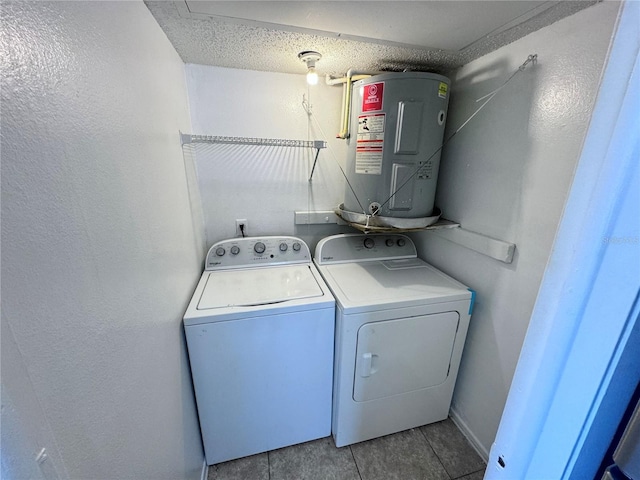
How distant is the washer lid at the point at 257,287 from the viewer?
129 cm

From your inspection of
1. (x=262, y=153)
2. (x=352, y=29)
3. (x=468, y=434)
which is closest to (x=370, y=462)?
(x=468, y=434)

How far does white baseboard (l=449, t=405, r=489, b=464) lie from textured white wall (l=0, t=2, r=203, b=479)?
1625mm

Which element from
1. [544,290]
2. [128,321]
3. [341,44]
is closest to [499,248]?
[544,290]

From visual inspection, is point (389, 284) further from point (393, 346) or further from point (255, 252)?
point (255, 252)

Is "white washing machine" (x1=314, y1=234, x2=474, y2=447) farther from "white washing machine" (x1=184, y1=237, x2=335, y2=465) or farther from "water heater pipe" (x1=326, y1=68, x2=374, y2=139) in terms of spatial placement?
"water heater pipe" (x1=326, y1=68, x2=374, y2=139)

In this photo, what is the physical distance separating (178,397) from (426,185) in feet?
5.34

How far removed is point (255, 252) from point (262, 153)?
707 mm

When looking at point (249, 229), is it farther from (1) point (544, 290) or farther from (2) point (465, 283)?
(1) point (544, 290)

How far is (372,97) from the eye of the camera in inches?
54.1

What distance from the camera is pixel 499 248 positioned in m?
1.28

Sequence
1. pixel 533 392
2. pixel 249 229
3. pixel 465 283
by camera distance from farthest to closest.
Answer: pixel 249 229 → pixel 465 283 → pixel 533 392

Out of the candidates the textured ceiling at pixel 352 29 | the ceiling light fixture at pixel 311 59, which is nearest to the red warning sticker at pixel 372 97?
the textured ceiling at pixel 352 29

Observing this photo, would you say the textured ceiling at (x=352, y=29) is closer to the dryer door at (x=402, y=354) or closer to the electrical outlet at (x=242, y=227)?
the electrical outlet at (x=242, y=227)

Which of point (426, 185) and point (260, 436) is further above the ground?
point (426, 185)
